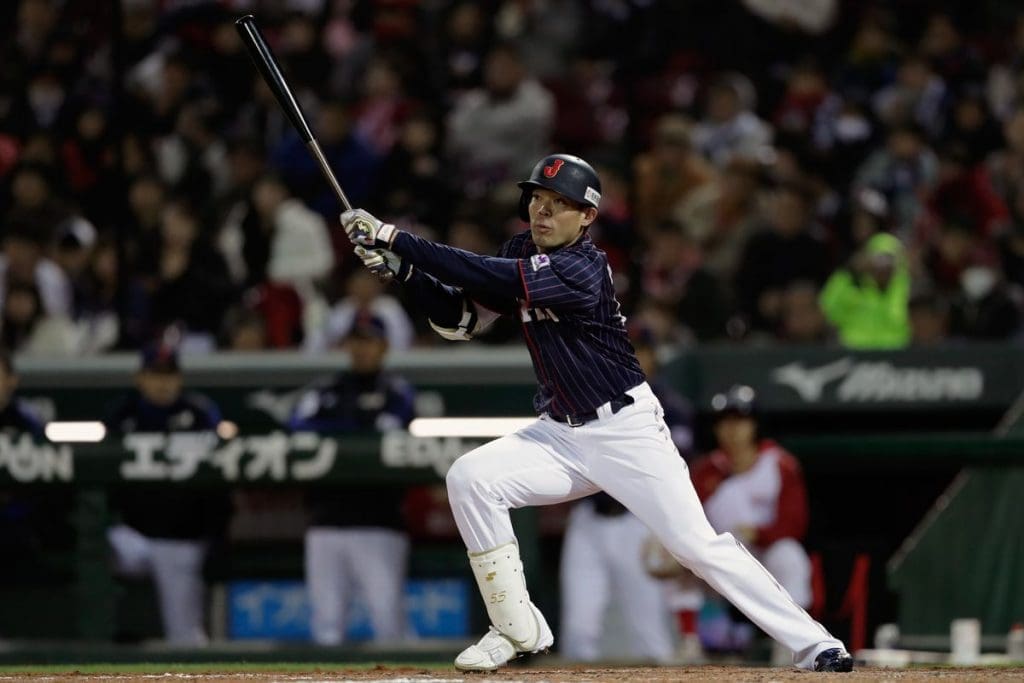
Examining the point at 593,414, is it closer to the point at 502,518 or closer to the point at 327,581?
the point at 502,518

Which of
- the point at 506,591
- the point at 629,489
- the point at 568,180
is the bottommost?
the point at 506,591

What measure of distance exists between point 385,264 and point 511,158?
6024 mm

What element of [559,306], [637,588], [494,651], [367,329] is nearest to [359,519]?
[367,329]

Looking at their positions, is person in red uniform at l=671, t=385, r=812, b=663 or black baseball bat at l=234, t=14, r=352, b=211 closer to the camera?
black baseball bat at l=234, t=14, r=352, b=211

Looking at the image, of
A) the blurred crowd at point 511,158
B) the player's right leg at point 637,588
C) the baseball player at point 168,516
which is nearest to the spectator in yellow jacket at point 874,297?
the blurred crowd at point 511,158

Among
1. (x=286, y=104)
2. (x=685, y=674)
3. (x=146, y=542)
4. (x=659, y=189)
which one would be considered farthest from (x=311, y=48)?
(x=685, y=674)

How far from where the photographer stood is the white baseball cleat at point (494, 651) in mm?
5660

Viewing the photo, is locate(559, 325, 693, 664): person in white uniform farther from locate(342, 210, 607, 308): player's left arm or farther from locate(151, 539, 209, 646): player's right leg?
locate(342, 210, 607, 308): player's left arm

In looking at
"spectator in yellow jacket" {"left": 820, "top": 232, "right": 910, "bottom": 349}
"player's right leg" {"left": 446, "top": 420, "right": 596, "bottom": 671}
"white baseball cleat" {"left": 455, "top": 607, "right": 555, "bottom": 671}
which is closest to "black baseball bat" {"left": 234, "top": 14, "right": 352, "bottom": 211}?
"player's right leg" {"left": 446, "top": 420, "right": 596, "bottom": 671}

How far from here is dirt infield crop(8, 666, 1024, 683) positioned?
5.62 metres

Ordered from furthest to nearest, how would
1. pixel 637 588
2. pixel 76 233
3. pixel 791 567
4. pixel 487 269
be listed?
1. pixel 76 233
2. pixel 637 588
3. pixel 791 567
4. pixel 487 269

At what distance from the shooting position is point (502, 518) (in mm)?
5633

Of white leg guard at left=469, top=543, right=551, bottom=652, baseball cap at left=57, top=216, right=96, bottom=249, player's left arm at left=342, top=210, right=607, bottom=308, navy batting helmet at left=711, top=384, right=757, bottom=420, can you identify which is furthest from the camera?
baseball cap at left=57, top=216, right=96, bottom=249

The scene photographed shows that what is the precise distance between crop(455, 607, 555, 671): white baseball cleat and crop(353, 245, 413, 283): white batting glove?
1.13 metres
